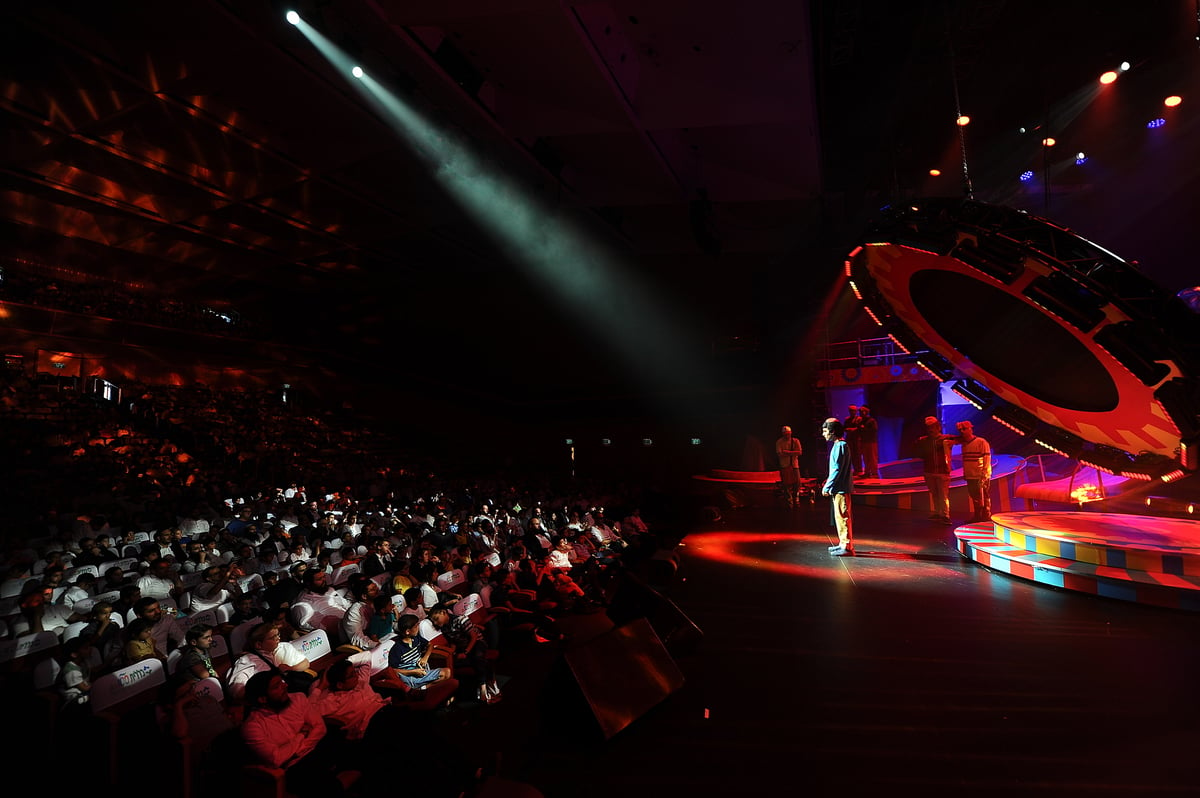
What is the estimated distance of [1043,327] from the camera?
4984mm

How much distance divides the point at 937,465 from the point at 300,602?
8.80 metres

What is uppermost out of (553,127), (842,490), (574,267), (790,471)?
(574,267)

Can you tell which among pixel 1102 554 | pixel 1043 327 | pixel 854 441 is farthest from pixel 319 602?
pixel 854 441

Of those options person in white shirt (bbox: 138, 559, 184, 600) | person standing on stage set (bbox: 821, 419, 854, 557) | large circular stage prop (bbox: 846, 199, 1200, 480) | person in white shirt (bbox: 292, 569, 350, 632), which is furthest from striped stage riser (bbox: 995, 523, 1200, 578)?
person in white shirt (bbox: 138, 559, 184, 600)

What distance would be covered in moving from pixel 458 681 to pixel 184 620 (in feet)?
8.59

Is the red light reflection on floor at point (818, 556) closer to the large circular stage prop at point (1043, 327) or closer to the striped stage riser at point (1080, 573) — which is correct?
the striped stage riser at point (1080, 573)

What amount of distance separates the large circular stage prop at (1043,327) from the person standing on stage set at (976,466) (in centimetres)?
250

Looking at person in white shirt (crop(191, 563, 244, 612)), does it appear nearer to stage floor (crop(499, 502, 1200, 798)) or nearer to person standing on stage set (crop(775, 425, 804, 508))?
stage floor (crop(499, 502, 1200, 798))

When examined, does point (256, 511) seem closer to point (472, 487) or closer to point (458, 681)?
point (472, 487)

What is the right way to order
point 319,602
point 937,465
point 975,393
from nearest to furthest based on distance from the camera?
point 319,602
point 975,393
point 937,465

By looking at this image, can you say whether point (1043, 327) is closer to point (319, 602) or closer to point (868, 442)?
point (319, 602)

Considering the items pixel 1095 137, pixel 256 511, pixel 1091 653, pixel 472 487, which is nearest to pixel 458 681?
pixel 1091 653

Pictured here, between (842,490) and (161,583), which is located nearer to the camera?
(161,583)

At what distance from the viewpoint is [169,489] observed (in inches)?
416
